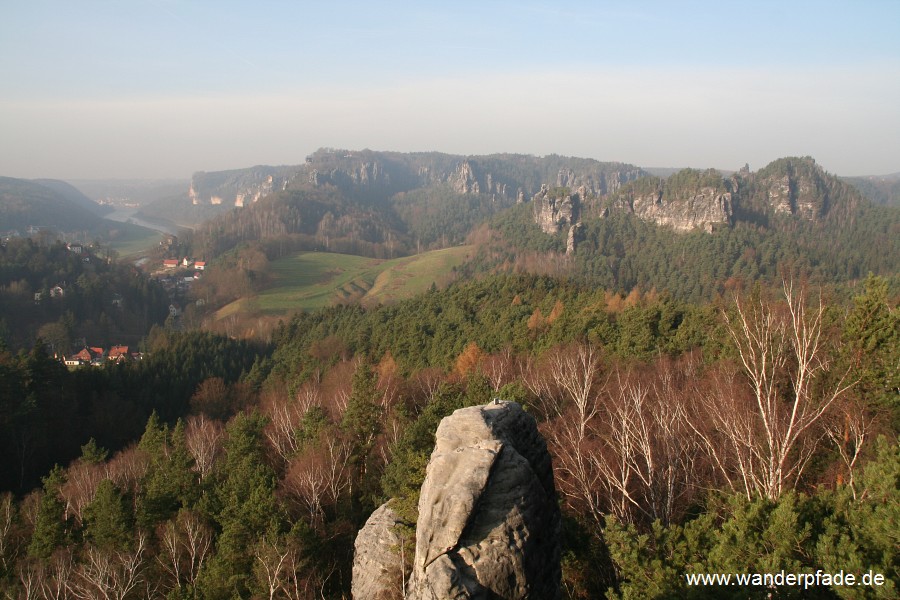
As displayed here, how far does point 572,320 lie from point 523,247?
103520 millimetres

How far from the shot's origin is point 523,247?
457 ft

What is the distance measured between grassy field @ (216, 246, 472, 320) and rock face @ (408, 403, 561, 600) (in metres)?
84.9

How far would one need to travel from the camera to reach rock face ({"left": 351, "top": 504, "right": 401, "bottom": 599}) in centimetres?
1245

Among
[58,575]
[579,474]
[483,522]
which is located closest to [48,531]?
[58,575]

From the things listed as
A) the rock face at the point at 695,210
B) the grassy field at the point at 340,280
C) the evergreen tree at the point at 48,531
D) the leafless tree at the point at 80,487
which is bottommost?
the grassy field at the point at 340,280

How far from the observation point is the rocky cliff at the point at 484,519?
7879 millimetres

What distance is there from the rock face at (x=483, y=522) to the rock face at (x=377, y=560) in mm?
4649

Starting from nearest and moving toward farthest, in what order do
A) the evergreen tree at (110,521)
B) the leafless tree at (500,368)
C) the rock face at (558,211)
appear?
the evergreen tree at (110,521) < the leafless tree at (500,368) < the rock face at (558,211)

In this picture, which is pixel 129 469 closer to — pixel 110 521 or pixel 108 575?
pixel 110 521

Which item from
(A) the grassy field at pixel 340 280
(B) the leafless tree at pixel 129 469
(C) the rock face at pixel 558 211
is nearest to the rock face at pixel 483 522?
(B) the leafless tree at pixel 129 469

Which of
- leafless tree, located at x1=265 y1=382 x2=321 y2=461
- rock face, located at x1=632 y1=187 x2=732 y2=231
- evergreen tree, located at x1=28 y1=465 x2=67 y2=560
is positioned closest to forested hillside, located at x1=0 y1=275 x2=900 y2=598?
evergreen tree, located at x1=28 y1=465 x2=67 y2=560

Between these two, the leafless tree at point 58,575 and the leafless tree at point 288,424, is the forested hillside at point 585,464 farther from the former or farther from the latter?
the leafless tree at point 288,424

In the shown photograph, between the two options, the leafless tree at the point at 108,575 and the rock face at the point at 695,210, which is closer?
the leafless tree at the point at 108,575

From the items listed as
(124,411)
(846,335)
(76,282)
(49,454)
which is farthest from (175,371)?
(76,282)
